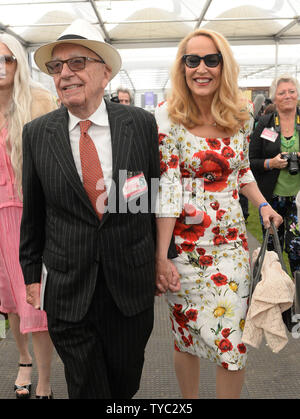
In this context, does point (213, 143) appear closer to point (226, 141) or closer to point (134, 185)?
point (226, 141)

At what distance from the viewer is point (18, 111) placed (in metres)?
2.26

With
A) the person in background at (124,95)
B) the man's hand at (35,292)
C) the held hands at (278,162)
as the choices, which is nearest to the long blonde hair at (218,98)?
the man's hand at (35,292)

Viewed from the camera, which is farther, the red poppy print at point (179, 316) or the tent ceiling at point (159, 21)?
the tent ceiling at point (159, 21)

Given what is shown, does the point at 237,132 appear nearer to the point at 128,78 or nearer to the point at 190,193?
the point at 190,193

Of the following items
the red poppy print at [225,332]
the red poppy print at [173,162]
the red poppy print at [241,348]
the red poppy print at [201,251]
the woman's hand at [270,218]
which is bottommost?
the red poppy print at [241,348]

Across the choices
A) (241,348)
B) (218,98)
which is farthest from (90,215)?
Result: (241,348)

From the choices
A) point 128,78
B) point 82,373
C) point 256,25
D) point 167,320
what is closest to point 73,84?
point 82,373

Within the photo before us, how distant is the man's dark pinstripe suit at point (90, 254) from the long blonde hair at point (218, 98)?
28cm

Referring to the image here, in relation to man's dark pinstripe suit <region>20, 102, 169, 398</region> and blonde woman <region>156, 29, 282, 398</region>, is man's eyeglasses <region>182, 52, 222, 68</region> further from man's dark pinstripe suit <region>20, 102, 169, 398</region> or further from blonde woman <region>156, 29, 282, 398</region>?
man's dark pinstripe suit <region>20, 102, 169, 398</region>

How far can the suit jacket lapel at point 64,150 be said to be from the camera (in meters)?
1.60

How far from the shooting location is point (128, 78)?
19312mm

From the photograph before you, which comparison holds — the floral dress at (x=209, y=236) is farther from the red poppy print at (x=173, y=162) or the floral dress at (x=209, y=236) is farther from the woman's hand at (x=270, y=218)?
the woman's hand at (x=270, y=218)

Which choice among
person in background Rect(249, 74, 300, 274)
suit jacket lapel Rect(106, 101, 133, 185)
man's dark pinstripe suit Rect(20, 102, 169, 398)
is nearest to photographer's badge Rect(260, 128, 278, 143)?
person in background Rect(249, 74, 300, 274)

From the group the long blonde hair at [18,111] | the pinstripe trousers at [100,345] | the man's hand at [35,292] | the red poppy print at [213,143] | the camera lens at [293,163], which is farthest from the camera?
the camera lens at [293,163]
